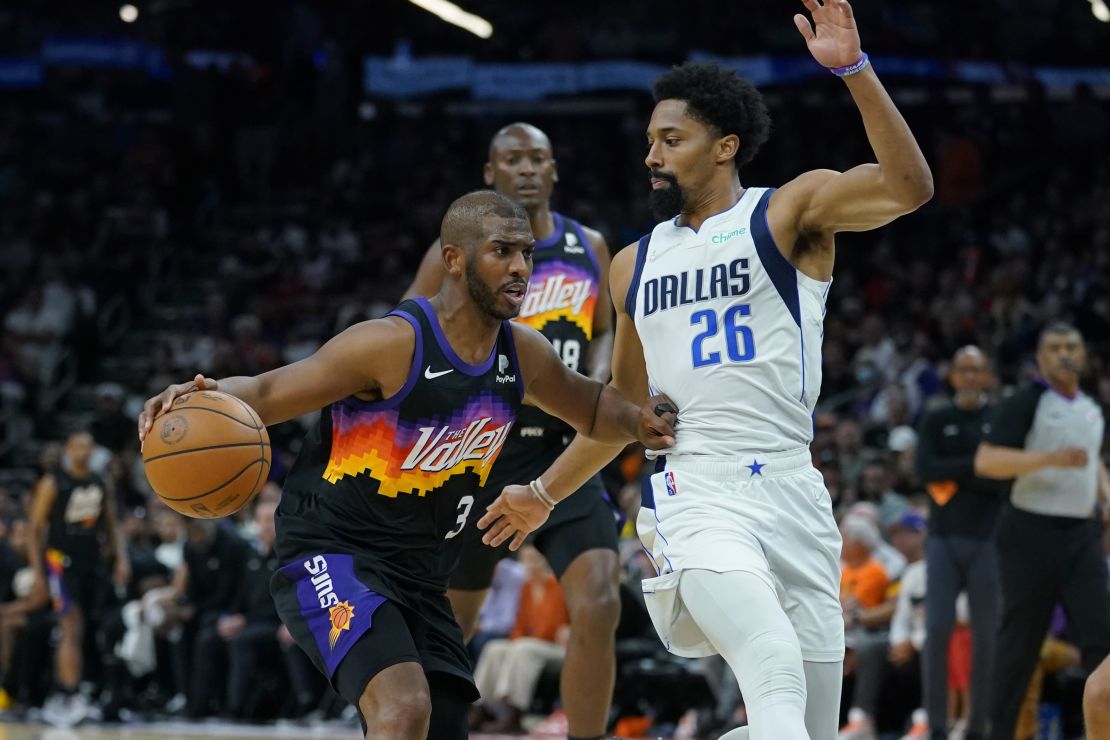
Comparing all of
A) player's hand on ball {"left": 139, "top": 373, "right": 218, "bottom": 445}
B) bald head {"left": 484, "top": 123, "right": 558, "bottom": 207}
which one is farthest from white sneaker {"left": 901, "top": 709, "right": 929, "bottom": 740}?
player's hand on ball {"left": 139, "top": 373, "right": 218, "bottom": 445}

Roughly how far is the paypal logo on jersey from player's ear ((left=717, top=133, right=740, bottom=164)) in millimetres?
340

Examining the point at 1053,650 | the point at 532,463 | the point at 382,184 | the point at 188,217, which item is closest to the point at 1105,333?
the point at 1053,650

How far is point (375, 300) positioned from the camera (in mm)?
20109

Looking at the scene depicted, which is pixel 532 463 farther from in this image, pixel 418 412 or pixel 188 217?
pixel 188 217

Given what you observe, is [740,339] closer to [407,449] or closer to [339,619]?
[407,449]

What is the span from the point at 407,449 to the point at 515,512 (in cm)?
53

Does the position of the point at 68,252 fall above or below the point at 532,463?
above

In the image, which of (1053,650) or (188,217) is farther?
(188,217)

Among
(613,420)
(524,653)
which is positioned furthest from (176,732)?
(613,420)

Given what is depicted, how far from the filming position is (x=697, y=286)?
486 centimetres

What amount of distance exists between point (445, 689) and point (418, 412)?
95 cm

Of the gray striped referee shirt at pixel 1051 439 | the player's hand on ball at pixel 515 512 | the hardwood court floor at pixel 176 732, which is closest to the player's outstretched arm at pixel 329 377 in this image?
the player's hand on ball at pixel 515 512

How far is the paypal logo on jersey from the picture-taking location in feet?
15.8

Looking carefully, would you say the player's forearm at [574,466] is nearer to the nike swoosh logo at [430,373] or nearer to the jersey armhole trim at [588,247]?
the nike swoosh logo at [430,373]
